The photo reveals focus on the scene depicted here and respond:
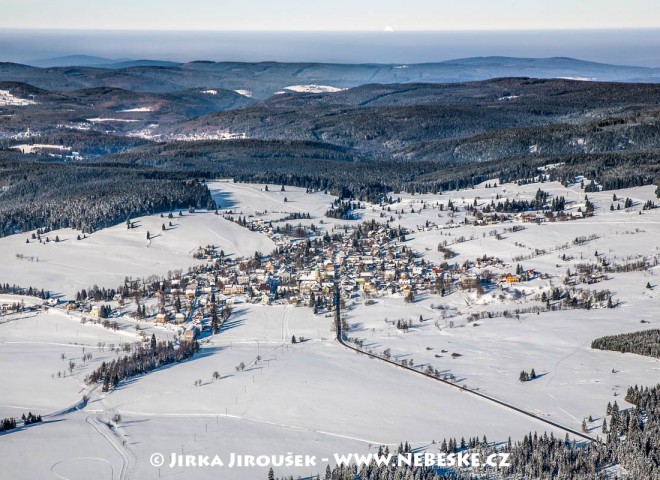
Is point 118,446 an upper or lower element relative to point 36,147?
lower

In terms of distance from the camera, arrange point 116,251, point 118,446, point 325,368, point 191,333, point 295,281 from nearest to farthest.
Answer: point 118,446 → point 325,368 → point 191,333 → point 295,281 → point 116,251

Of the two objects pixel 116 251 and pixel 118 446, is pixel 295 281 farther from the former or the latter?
pixel 118 446

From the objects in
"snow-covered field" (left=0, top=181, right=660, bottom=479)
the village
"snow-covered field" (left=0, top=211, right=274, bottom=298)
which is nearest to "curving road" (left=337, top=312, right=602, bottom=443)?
"snow-covered field" (left=0, top=181, right=660, bottom=479)

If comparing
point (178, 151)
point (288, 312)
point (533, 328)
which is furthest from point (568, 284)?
point (178, 151)

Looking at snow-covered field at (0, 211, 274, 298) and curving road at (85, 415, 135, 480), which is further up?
snow-covered field at (0, 211, 274, 298)

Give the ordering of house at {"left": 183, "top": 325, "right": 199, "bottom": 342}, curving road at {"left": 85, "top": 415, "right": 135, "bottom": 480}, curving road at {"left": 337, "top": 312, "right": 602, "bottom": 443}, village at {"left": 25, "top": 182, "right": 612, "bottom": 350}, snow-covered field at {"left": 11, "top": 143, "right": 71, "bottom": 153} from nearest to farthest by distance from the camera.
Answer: curving road at {"left": 85, "top": 415, "right": 135, "bottom": 480} → curving road at {"left": 337, "top": 312, "right": 602, "bottom": 443} → house at {"left": 183, "top": 325, "right": 199, "bottom": 342} → village at {"left": 25, "top": 182, "right": 612, "bottom": 350} → snow-covered field at {"left": 11, "top": 143, "right": 71, "bottom": 153}

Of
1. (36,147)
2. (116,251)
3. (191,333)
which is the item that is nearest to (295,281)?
(191,333)

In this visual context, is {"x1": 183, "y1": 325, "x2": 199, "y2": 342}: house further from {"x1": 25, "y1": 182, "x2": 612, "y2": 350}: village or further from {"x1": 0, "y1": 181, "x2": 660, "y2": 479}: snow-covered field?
{"x1": 0, "y1": 181, "x2": 660, "y2": 479}: snow-covered field

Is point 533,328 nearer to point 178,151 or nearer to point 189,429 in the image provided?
point 189,429

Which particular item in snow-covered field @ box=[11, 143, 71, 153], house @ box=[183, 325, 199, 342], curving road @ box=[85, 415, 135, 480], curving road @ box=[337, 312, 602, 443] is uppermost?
snow-covered field @ box=[11, 143, 71, 153]
